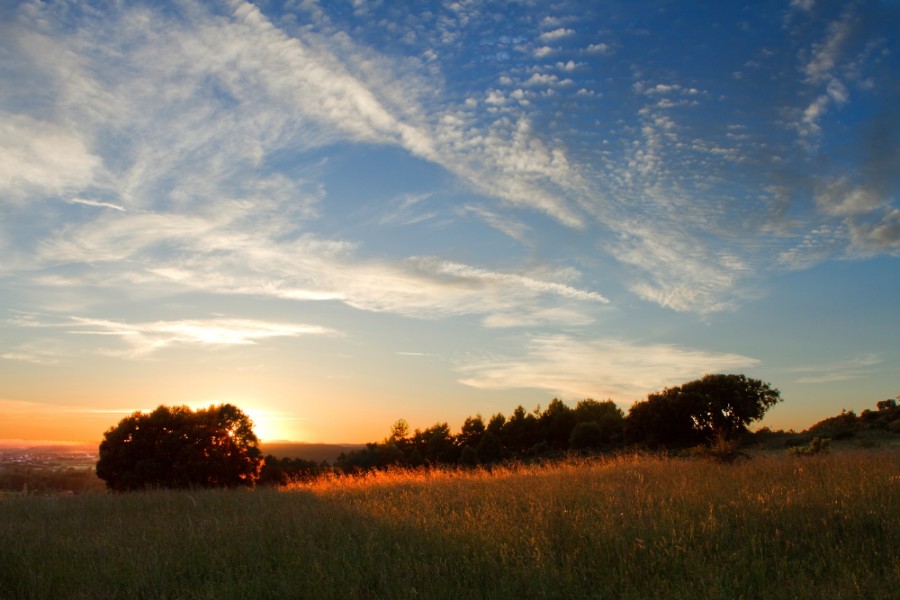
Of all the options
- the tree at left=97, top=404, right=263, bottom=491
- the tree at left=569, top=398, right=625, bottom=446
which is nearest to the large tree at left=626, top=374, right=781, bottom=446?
the tree at left=569, top=398, right=625, bottom=446

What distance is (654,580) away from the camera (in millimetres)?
6113

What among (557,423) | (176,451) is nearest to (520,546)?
(176,451)

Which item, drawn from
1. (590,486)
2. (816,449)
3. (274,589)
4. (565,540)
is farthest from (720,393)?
(274,589)

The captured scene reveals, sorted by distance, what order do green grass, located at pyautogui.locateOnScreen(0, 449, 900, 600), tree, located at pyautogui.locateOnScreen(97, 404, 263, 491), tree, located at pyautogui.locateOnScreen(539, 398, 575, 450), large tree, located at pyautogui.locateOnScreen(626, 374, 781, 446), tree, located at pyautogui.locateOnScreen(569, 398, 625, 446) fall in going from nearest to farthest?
green grass, located at pyautogui.locateOnScreen(0, 449, 900, 600) < tree, located at pyautogui.locateOnScreen(97, 404, 263, 491) < large tree, located at pyautogui.locateOnScreen(626, 374, 781, 446) < tree, located at pyautogui.locateOnScreen(569, 398, 625, 446) < tree, located at pyautogui.locateOnScreen(539, 398, 575, 450)

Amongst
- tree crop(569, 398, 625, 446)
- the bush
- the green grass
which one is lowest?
the green grass

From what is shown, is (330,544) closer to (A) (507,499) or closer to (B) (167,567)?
(B) (167,567)

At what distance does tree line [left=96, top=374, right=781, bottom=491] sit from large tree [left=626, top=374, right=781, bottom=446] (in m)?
0.06

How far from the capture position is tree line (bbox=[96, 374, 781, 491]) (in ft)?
81.7

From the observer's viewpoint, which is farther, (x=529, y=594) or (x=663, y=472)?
(x=663, y=472)

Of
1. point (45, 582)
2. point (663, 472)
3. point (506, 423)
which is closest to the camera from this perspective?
point (45, 582)

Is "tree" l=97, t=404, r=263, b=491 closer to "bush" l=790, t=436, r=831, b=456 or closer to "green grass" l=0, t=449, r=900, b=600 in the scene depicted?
"green grass" l=0, t=449, r=900, b=600

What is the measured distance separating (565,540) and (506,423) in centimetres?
4152

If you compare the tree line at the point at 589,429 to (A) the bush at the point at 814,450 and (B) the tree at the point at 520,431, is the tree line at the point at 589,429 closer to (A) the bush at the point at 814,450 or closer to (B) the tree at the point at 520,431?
(B) the tree at the point at 520,431

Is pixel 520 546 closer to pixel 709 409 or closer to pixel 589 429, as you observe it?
pixel 709 409
